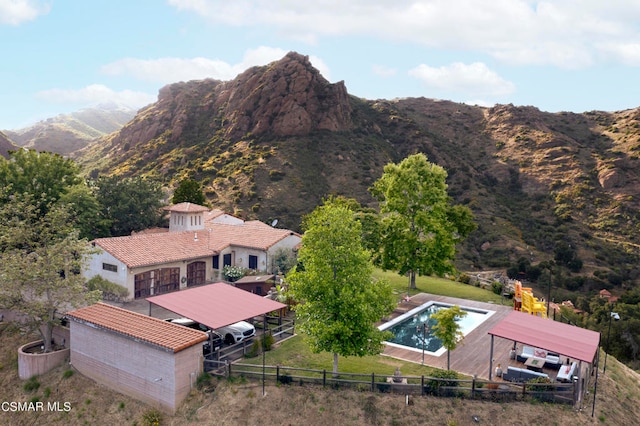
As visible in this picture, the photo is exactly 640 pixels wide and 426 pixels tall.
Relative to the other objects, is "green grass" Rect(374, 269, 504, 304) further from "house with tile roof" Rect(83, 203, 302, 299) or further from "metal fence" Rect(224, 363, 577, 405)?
"metal fence" Rect(224, 363, 577, 405)

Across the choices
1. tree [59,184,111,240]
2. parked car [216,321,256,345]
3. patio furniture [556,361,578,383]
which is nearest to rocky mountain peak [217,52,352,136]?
tree [59,184,111,240]

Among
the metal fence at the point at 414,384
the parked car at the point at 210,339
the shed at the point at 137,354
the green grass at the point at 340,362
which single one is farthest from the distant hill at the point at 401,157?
the shed at the point at 137,354

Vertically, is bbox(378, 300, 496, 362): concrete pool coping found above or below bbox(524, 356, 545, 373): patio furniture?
below

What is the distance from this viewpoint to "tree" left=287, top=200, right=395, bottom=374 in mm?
22125

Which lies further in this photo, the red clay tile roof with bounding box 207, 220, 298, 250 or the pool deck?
the red clay tile roof with bounding box 207, 220, 298, 250

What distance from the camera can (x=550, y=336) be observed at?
22828mm

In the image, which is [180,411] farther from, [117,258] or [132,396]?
[117,258]

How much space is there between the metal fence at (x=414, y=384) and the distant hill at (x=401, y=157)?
38.0 m

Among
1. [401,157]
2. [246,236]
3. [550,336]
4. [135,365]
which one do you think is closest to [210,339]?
[135,365]

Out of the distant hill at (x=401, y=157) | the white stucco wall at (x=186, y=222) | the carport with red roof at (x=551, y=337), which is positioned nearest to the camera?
the carport with red roof at (x=551, y=337)

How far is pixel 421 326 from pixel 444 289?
39.4 ft

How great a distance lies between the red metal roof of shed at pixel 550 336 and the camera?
21.4 meters

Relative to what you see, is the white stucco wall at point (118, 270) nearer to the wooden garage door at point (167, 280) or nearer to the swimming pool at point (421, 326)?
the wooden garage door at point (167, 280)

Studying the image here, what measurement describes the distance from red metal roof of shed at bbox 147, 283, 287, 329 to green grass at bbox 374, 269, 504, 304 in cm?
1451
